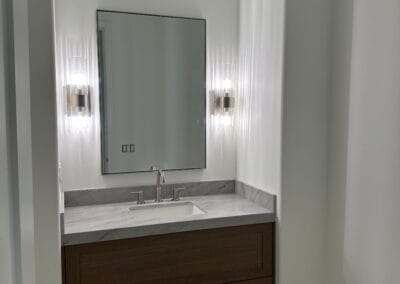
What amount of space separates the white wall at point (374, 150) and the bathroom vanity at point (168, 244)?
0.50 metres

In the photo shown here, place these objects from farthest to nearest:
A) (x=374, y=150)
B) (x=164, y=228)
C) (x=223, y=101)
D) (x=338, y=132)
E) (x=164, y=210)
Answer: (x=223, y=101), (x=164, y=210), (x=338, y=132), (x=164, y=228), (x=374, y=150)

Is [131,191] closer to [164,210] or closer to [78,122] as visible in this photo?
[164,210]

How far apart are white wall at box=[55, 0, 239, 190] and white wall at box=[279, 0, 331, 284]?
667 millimetres

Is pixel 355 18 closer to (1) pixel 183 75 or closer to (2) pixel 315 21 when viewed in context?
(2) pixel 315 21

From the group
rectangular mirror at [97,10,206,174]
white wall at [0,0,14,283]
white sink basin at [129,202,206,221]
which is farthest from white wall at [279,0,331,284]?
white wall at [0,0,14,283]

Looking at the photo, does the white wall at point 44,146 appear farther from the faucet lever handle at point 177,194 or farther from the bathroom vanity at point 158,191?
the faucet lever handle at point 177,194

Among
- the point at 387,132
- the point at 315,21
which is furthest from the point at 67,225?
the point at 315,21

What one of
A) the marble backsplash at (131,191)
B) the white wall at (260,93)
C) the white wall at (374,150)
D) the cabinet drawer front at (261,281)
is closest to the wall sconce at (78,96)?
the marble backsplash at (131,191)

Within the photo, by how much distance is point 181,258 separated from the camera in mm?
1986

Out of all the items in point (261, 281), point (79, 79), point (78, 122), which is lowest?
point (261, 281)

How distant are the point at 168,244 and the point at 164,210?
0.42 metres

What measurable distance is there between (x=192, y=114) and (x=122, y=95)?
0.54m

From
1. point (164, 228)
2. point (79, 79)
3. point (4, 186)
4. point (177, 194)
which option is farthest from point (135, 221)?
point (4, 186)

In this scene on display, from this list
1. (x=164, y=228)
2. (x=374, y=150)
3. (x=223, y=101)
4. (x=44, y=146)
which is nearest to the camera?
(x=44, y=146)
